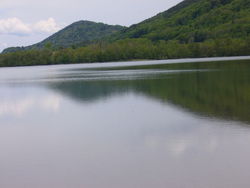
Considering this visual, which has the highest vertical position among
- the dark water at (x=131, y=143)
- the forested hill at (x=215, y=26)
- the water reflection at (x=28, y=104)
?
the forested hill at (x=215, y=26)

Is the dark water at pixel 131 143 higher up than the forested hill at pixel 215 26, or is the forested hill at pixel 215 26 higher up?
the forested hill at pixel 215 26

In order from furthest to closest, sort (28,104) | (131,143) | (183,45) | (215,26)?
(215,26), (183,45), (28,104), (131,143)

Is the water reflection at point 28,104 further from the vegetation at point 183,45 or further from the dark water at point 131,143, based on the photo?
the vegetation at point 183,45

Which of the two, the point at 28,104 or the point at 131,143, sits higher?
the point at 131,143

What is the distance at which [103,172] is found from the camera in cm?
1073

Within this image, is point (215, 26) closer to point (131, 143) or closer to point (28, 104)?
point (28, 104)

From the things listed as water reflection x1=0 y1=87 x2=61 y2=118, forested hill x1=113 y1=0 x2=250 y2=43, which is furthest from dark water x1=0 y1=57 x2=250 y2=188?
forested hill x1=113 y1=0 x2=250 y2=43

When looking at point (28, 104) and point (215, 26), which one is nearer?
point (28, 104)

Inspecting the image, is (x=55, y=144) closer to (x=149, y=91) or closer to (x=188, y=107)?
(x=188, y=107)

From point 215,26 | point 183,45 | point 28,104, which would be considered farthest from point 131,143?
point 215,26

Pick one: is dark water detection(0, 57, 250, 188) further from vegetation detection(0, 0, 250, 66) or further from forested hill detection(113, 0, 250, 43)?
forested hill detection(113, 0, 250, 43)

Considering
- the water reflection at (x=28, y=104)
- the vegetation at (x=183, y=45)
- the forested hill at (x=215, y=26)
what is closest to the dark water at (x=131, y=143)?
the water reflection at (x=28, y=104)

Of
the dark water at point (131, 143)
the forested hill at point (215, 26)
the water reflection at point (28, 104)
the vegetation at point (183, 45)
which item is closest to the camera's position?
the dark water at point (131, 143)

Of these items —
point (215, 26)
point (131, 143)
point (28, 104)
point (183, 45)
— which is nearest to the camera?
point (131, 143)
